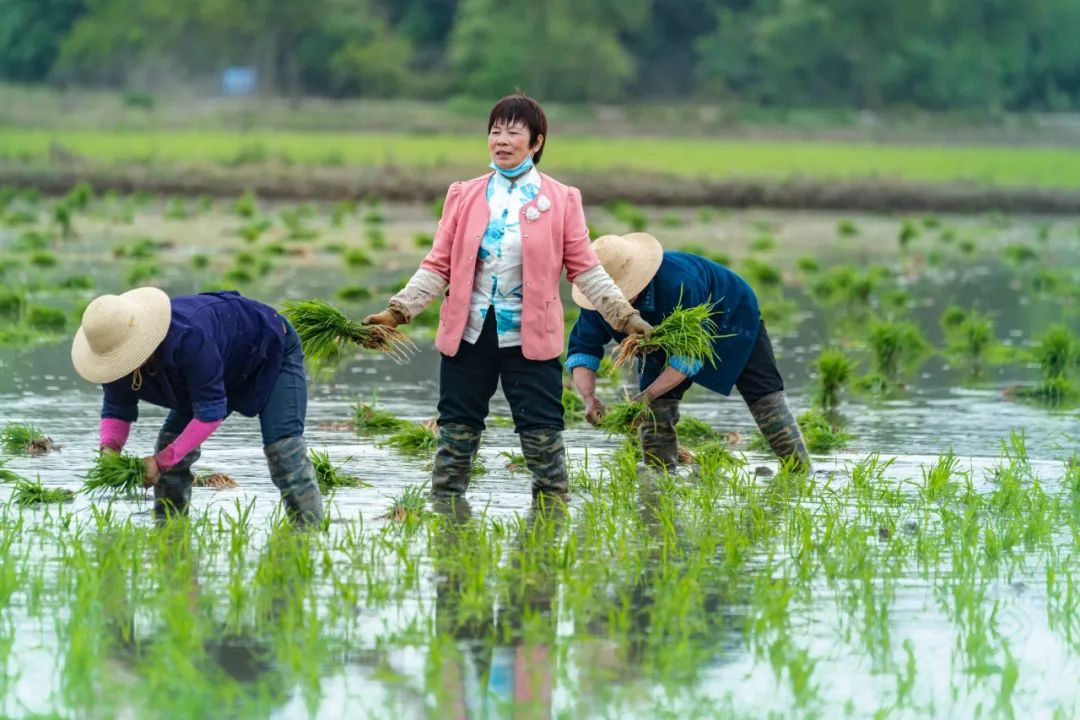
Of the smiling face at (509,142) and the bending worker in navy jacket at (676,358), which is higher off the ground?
the smiling face at (509,142)

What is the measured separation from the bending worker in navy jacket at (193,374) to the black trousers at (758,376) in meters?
1.77

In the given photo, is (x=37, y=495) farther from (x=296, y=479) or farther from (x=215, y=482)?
(x=296, y=479)

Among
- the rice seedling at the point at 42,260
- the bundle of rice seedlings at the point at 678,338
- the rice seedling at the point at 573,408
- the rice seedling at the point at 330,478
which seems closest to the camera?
the bundle of rice seedlings at the point at 678,338

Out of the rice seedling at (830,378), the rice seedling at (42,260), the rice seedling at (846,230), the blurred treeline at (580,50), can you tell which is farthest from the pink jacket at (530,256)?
the blurred treeline at (580,50)

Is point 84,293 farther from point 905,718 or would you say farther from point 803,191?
point 803,191

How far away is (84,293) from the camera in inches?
574

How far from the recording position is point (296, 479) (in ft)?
21.0

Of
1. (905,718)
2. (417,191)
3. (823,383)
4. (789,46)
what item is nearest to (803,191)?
(417,191)

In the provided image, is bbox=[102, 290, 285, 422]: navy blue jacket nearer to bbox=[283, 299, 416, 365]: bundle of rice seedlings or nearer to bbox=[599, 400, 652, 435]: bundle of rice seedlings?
bbox=[283, 299, 416, 365]: bundle of rice seedlings

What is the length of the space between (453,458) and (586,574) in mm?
1217

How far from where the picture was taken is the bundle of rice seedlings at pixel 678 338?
270 inches

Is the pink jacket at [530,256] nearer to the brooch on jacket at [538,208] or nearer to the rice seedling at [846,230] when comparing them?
the brooch on jacket at [538,208]

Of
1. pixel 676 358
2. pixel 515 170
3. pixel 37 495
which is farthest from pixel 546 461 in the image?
pixel 37 495

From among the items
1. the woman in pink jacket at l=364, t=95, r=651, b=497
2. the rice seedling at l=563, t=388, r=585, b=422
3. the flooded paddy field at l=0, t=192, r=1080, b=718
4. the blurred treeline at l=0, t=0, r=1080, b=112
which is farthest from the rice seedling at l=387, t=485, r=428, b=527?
the blurred treeline at l=0, t=0, r=1080, b=112
